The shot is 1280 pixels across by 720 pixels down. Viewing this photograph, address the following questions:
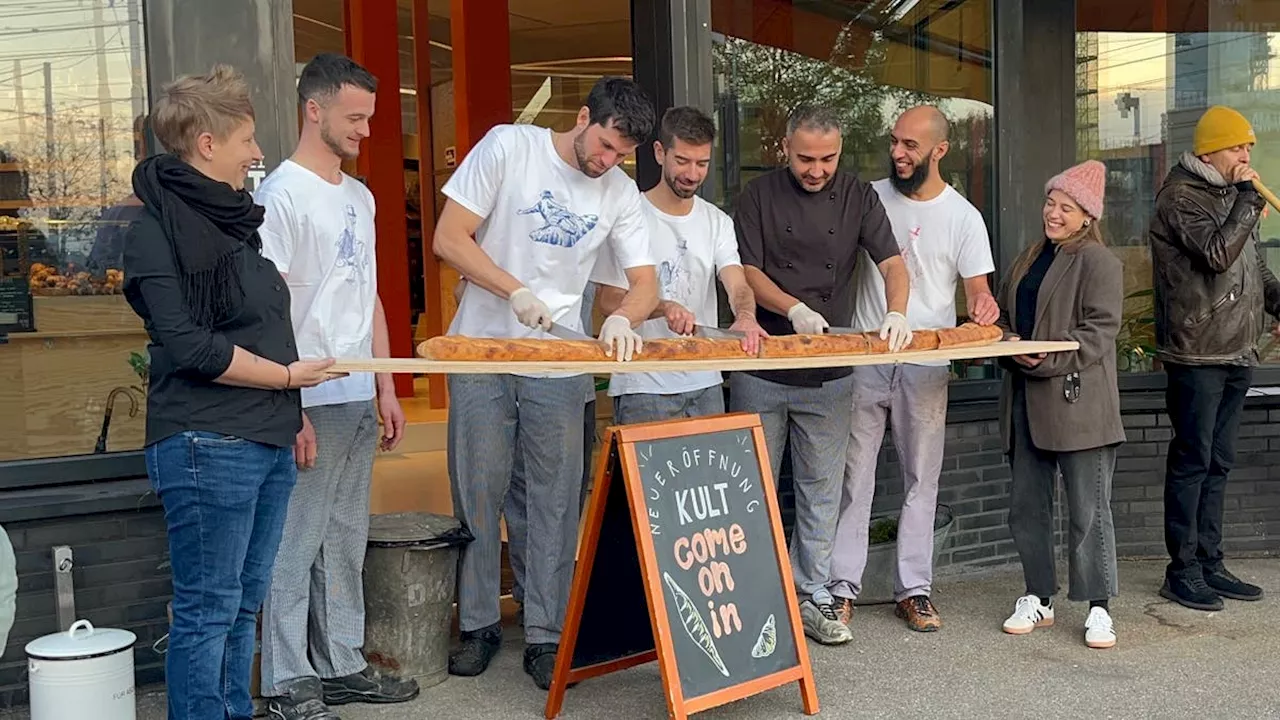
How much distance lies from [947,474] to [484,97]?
504cm

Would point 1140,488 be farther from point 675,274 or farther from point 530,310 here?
point 530,310

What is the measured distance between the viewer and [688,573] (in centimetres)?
366

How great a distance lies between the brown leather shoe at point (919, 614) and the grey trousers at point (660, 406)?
1.15 meters

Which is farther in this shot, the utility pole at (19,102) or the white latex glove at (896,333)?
the utility pole at (19,102)

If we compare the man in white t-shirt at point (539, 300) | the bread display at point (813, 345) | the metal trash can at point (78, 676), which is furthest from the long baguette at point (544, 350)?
the metal trash can at point (78, 676)

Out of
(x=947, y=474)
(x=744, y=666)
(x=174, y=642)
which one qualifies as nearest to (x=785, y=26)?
(x=947, y=474)

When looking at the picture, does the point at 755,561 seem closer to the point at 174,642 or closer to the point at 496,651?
the point at 496,651

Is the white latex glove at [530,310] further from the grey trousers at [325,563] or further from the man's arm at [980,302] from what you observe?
the man's arm at [980,302]

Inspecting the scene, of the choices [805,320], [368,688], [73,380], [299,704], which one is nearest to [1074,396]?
[805,320]

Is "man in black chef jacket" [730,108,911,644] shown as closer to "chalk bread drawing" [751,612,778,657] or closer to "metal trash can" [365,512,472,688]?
"chalk bread drawing" [751,612,778,657]

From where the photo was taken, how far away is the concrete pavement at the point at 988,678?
12.8 ft

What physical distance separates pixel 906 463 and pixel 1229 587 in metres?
1.54

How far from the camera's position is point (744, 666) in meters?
3.72

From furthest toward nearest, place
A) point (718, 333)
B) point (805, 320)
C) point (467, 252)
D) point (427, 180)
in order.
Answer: point (427, 180)
point (805, 320)
point (718, 333)
point (467, 252)
